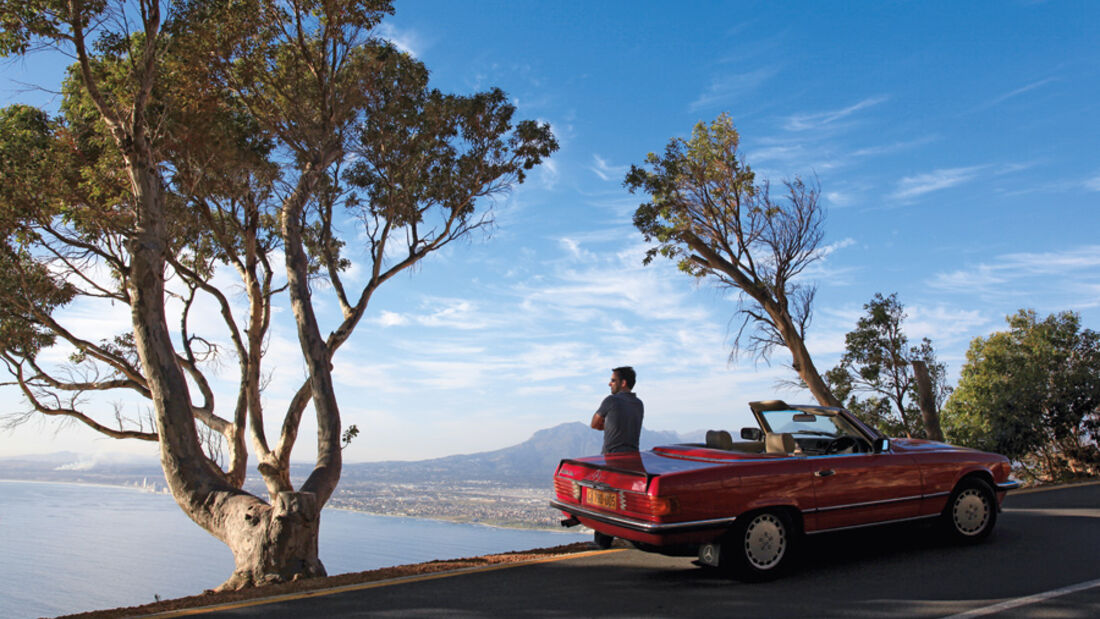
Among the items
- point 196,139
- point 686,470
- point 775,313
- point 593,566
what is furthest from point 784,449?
point 196,139

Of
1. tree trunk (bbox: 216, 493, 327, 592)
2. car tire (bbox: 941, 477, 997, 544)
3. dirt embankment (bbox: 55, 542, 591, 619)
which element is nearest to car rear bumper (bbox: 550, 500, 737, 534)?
dirt embankment (bbox: 55, 542, 591, 619)

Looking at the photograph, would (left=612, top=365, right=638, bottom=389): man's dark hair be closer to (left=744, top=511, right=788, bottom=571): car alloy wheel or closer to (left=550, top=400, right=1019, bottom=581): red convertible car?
(left=550, top=400, right=1019, bottom=581): red convertible car

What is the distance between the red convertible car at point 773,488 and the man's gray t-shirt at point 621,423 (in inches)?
13.0

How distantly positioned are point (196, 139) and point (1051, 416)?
22894 millimetres

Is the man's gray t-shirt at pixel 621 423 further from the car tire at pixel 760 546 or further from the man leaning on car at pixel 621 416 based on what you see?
the car tire at pixel 760 546

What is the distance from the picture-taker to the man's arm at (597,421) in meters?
6.66

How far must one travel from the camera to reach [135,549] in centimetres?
7956

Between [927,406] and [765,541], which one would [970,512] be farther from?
[927,406]

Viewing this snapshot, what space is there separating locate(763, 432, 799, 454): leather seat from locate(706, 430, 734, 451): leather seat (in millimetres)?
350

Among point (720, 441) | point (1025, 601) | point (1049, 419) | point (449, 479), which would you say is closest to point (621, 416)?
point (720, 441)

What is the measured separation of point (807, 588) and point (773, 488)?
A: 0.73 meters

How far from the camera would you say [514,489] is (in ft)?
314

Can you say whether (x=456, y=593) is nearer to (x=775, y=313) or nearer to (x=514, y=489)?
(x=775, y=313)

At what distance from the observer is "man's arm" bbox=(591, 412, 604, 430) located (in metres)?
6.66
